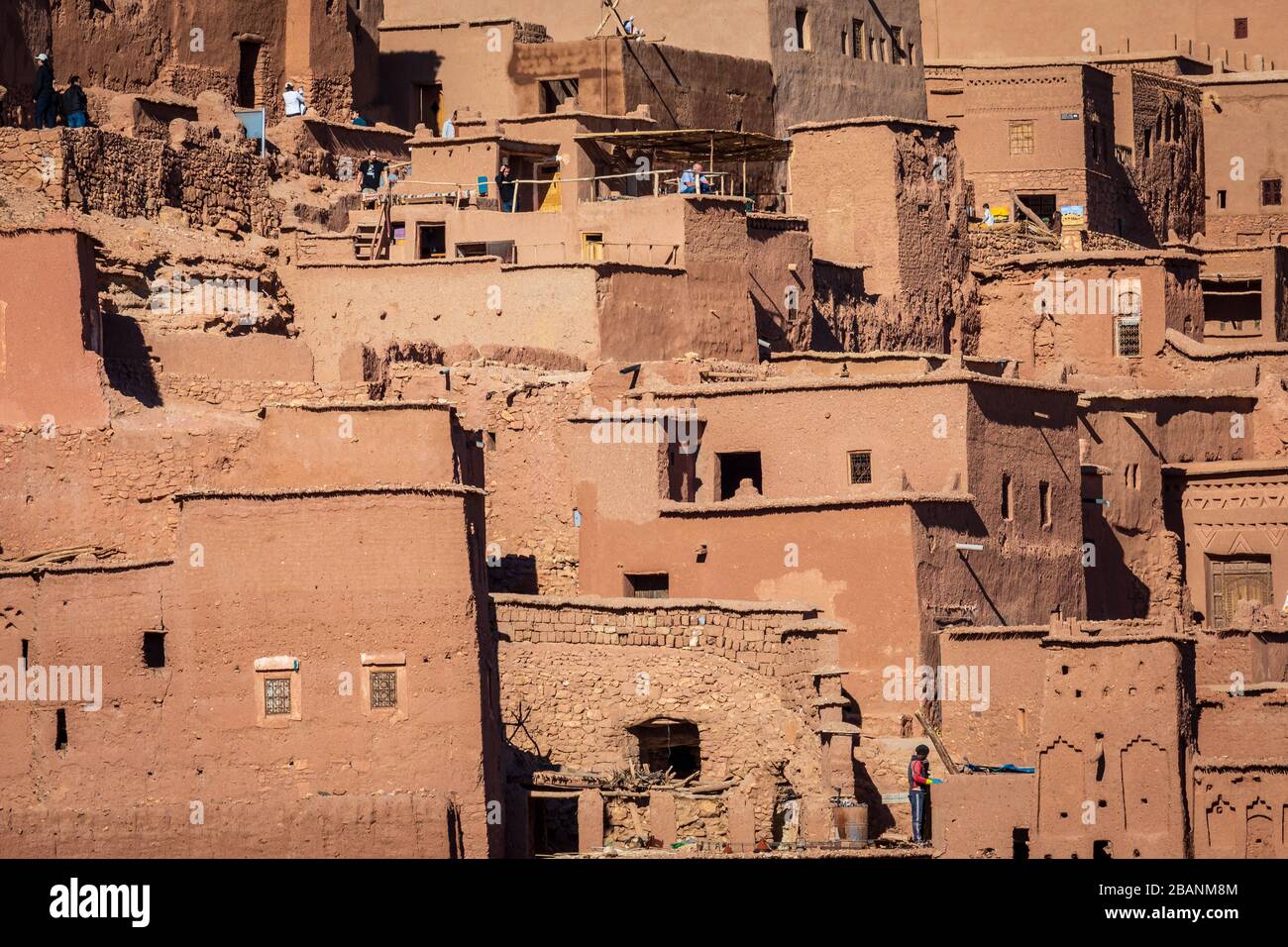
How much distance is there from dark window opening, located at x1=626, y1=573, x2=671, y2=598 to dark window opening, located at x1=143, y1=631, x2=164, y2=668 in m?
7.84

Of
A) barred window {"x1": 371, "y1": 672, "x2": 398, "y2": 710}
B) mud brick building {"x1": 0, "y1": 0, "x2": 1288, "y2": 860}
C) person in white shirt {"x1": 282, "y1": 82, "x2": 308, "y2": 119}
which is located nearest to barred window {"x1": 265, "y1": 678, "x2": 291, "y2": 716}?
mud brick building {"x1": 0, "y1": 0, "x2": 1288, "y2": 860}

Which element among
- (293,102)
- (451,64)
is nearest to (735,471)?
(293,102)

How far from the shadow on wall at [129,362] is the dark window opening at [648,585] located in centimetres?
586

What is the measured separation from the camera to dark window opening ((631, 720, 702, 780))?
125ft

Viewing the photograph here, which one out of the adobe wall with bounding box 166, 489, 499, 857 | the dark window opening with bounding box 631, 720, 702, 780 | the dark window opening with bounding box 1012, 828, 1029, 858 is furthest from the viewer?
the dark window opening with bounding box 631, 720, 702, 780

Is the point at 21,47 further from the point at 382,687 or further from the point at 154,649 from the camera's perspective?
the point at 382,687

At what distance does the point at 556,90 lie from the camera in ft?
178

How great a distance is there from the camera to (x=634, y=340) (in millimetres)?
46781

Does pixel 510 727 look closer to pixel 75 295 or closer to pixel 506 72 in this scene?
pixel 75 295

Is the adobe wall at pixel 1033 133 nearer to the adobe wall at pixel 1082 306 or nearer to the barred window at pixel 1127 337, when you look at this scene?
the adobe wall at pixel 1082 306

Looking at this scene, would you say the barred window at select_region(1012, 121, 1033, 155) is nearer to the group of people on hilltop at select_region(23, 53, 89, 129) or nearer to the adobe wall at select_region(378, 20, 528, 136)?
the adobe wall at select_region(378, 20, 528, 136)

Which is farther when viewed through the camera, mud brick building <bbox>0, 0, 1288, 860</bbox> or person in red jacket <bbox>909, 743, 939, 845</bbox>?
person in red jacket <bbox>909, 743, 939, 845</bbox>

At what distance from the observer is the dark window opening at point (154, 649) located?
116 ft
